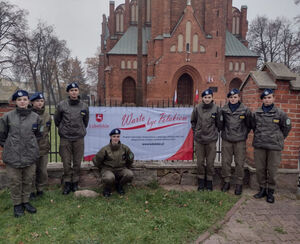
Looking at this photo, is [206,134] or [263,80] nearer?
[206,134]

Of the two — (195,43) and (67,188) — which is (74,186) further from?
(195,43)

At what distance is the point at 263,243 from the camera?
272 cm

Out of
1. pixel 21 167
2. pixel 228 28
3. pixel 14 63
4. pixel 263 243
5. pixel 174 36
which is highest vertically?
pixel 228 28

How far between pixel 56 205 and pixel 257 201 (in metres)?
3.33

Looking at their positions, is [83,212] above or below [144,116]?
below

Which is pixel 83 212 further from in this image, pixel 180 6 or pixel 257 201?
pixel 180 6

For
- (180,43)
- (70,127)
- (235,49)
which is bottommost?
(70,127)

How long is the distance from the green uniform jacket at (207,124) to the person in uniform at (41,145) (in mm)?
2641

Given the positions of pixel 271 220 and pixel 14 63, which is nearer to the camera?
pixel 271 220

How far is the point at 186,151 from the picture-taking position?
4859 mm

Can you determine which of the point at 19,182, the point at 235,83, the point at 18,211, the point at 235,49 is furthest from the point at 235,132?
the point at 235,49

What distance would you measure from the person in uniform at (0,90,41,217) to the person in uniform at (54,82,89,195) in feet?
Answer: 1.81

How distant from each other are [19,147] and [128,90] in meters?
21.8

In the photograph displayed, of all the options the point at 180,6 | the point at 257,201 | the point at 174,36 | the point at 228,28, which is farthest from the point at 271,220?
the point at 228,28
